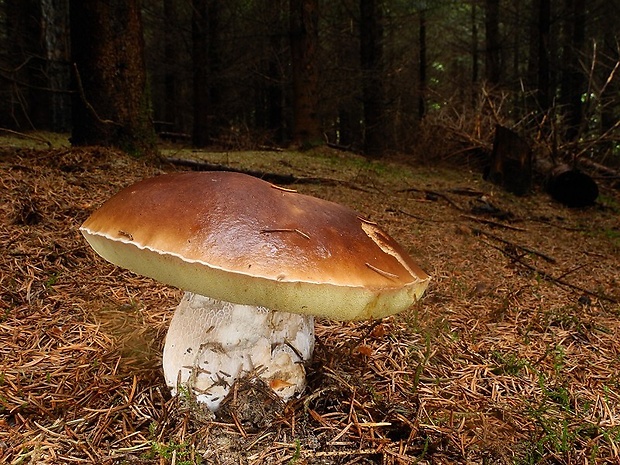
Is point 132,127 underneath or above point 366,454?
above

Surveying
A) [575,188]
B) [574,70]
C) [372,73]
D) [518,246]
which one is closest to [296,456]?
[518,246]

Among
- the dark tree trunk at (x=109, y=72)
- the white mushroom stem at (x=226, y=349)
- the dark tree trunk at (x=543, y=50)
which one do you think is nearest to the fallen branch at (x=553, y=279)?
the white mushroom stem at (x=226, y=349)

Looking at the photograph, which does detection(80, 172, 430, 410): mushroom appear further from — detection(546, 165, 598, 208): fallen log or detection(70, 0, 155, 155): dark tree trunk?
detection(546, 165, 598, 208): fallen log

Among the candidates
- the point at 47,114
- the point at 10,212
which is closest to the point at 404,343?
the point at 10,212

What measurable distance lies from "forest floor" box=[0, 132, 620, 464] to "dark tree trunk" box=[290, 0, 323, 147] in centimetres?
579

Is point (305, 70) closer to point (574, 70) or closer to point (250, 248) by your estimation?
point (574, 70)

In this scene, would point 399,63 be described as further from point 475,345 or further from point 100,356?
point 100,356

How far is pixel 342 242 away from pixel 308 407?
2.02 ft

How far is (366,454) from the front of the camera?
4.85ft

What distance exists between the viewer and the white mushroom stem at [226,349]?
1549mm

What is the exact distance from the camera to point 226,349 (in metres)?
1.56

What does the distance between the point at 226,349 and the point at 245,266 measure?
48 cm

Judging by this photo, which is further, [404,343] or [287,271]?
[404,343]

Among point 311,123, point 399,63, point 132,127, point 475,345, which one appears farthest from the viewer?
point 399,63
